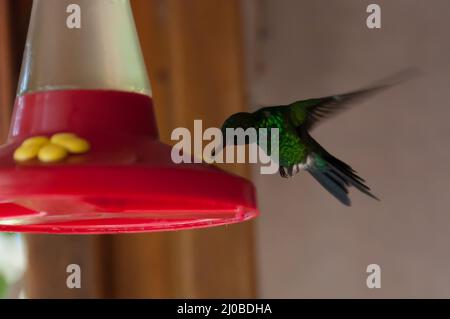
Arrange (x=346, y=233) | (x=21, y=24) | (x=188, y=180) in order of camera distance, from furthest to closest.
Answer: (x=346, y=233), (x=21, y=24), (x=188, y=180)

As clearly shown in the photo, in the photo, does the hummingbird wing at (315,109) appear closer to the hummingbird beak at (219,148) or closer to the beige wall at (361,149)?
the hummingbird beak at (219,148)

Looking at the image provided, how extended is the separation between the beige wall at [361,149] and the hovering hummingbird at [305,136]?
68cm

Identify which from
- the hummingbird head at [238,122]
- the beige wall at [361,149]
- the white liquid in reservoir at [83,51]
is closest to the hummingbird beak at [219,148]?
the hummingbird head at [238,122]

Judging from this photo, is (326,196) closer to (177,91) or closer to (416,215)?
(416,215)

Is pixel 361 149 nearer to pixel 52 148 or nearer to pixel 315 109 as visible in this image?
pixel 315 109

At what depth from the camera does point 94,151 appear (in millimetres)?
824

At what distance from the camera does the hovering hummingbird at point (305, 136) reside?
110cm

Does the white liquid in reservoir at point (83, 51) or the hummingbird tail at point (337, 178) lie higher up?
the white liquid in reservoir at point (83, 51)

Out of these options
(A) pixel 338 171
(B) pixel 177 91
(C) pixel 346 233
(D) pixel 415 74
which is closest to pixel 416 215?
(C) pixel 346 233

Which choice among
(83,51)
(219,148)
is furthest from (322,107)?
(83,51)

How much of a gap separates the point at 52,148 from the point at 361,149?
4.01 ft

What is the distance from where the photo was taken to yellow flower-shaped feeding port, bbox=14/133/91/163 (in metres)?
0.78

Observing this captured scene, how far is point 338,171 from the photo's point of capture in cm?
110

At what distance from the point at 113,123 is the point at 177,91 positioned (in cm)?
110
